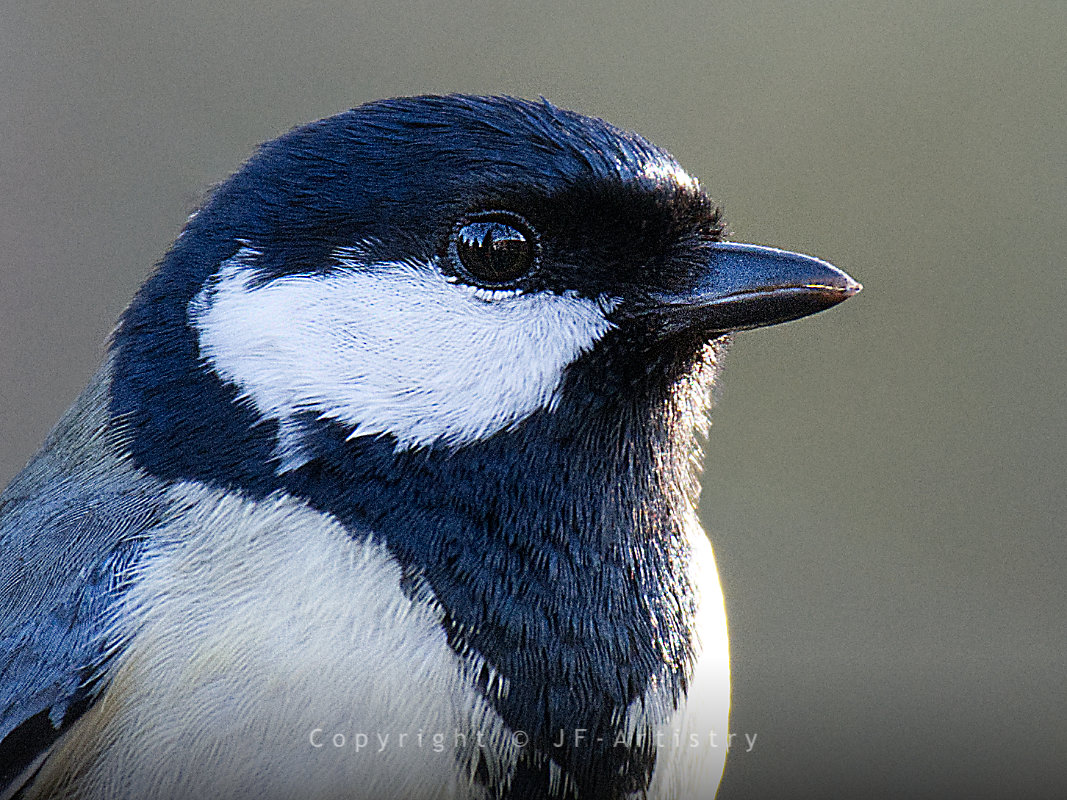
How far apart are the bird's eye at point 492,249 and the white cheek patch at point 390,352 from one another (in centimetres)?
2

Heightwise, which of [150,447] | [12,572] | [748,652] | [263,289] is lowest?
[748,652]

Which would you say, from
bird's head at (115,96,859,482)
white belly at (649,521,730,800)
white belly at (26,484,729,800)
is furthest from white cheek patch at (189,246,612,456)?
white belly at (649,521,730,800)

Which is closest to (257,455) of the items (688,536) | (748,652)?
(688,536)

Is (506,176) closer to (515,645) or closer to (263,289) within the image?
(263,289)

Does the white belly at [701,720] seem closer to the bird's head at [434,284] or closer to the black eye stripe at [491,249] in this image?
the bird's head at [434,284]

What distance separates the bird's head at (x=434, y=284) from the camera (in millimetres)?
1190

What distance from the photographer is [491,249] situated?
1198mm

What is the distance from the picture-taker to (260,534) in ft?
3.84

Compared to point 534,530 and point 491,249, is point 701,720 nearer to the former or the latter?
point 534,530

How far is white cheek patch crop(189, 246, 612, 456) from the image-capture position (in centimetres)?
118

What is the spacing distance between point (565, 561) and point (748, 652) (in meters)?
2.23

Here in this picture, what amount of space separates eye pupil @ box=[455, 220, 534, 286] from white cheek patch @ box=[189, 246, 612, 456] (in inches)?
0.7

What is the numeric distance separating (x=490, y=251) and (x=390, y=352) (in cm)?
14

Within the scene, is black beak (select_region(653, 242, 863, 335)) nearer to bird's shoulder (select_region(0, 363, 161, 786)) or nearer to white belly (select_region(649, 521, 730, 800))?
white belly (select_region(649, 521, 730, 800))
